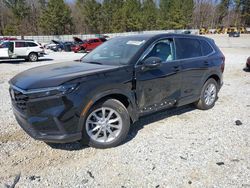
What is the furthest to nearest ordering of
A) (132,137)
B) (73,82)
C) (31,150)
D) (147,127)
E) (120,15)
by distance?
(120,15) < (147,127) < (132,137) < (31,150) < (73,82)

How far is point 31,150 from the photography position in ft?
12.5

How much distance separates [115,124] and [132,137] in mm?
524

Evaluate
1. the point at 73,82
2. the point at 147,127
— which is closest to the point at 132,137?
the point at 147,127

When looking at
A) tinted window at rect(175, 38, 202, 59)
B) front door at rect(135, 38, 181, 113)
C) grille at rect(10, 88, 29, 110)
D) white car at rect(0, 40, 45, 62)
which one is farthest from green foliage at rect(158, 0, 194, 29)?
grille at rect(10, 88, 29, 110)

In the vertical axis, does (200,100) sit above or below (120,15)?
below

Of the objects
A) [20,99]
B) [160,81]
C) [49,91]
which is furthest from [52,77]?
[160,81]

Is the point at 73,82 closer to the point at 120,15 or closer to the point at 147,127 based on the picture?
the point at 147,127

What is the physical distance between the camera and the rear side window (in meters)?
5.47

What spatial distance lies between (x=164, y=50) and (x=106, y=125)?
1.84 meters

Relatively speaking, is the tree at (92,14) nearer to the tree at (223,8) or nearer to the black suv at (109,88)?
the tree at (223,8)

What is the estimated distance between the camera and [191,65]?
4.95 meters

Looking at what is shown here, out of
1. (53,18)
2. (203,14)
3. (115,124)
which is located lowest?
(115,124)

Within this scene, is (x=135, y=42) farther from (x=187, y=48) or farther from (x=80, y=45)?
(x=80, y=45)

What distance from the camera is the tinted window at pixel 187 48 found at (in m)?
4.81
